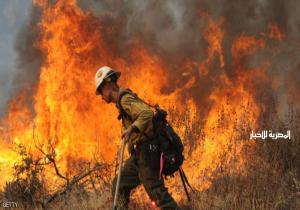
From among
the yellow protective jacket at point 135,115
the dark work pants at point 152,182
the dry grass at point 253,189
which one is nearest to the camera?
the yellow protective jacket at point 135,115

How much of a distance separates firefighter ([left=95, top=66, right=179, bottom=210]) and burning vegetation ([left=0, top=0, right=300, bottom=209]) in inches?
50.0

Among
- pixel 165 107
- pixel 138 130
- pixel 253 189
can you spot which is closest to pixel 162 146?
pixel 138 130

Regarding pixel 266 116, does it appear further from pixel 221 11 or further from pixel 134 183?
pixel 221 11

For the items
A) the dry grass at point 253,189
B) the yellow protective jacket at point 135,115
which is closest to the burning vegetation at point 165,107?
the dry grass at point 253,189

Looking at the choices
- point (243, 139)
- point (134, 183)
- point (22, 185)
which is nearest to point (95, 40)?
point (22, 185)

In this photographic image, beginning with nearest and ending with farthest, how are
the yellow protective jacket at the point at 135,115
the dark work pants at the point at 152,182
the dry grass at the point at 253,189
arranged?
the yellow protective jacket at the point at 135,115, the dark work pants at the point at 152,182, the dry grass at the point at 253,189

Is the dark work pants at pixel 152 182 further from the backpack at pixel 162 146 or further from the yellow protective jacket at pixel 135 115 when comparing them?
the yellow protective jacket at pixel 135 115

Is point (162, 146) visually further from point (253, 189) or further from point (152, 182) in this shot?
point (253, 189)

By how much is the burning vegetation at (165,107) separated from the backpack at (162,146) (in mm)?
1271

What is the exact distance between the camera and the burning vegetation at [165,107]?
732 cm

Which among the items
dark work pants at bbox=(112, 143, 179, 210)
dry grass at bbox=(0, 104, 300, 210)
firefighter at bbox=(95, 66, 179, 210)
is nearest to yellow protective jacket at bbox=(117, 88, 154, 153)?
firefighter at bbox=(95, 66, 179, 210)

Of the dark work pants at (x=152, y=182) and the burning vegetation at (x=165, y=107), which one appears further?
the burning vegetation at (x=165, y=107)

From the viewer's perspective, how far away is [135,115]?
209 inches

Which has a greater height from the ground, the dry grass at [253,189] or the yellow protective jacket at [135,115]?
the yellow protective jacket at [135,115]
